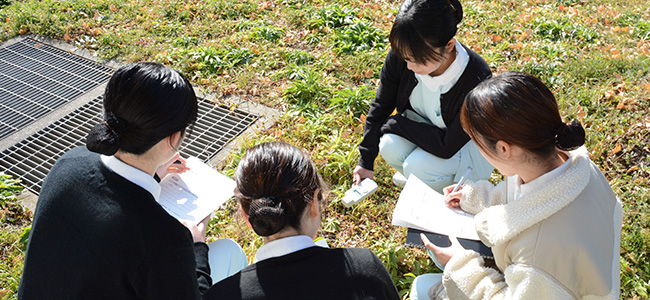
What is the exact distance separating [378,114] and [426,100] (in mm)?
331

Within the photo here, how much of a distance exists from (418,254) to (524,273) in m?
1.26

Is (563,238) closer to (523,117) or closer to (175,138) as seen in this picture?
(523,117)

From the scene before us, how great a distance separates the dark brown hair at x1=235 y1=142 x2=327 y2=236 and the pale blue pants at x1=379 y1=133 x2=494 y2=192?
131 cm

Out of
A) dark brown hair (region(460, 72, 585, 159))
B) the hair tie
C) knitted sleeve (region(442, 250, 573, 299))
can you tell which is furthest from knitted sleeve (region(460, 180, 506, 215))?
the hair tie

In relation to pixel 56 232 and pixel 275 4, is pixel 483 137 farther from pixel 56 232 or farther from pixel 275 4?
pixel 275 4

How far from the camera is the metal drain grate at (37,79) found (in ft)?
13.8

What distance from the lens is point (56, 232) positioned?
1688mm

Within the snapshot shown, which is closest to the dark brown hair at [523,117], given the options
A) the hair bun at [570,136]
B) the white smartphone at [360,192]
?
the hair bun at [570,136]

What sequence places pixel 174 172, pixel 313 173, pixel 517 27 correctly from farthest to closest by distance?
pixel 517 27 < pixel 174 172 < pixel 313 173

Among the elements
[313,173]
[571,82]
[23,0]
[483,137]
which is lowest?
[23,0]

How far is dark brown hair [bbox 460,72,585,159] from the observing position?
1.68m

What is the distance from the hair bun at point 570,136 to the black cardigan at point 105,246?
1.31 m

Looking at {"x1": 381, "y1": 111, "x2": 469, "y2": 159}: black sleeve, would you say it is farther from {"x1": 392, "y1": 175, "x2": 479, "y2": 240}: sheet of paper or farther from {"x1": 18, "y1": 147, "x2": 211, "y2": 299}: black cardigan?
{"x1": 18, "y1": 147, "x2": 211, "y2": 299}: black cardigan

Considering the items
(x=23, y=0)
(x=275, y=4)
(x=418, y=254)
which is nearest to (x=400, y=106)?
(x=418, y=254)
